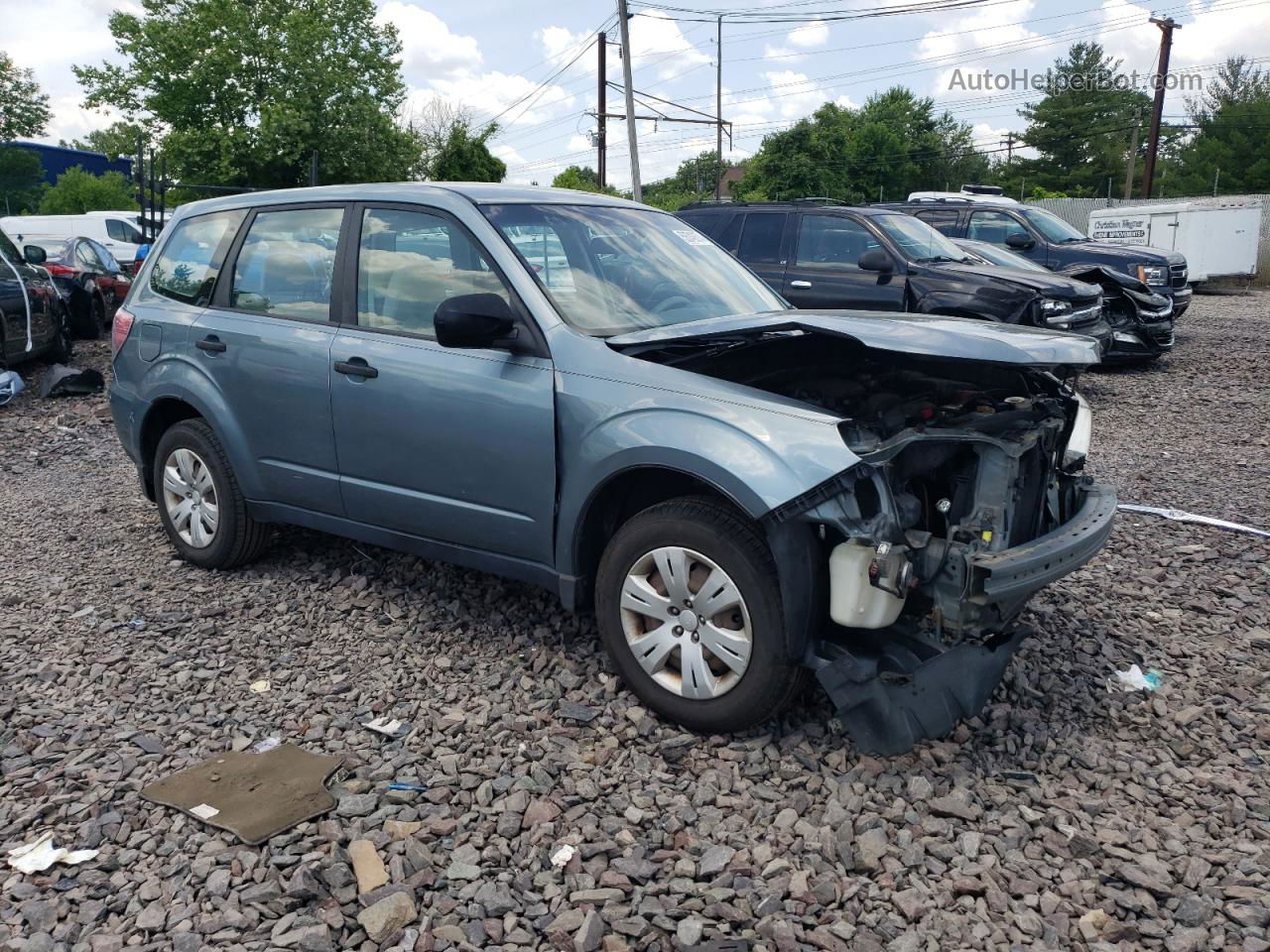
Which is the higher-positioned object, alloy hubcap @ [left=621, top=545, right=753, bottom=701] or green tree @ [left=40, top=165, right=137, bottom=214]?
green tree @ [left=40, top=165, right=137, bottom=214]

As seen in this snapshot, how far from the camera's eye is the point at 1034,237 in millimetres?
13750

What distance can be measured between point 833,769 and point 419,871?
1363 mm

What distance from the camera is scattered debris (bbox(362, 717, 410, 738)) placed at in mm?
3727

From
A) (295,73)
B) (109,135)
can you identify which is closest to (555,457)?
(295,73)

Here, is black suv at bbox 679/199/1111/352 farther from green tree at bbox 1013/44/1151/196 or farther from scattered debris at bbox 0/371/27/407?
green tree at bbox 1013/44/1151/196

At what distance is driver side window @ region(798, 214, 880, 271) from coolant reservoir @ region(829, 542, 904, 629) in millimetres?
7406

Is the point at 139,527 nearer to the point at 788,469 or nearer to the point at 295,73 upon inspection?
the point at 788,469

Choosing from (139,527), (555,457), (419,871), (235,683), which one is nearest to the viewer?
(419,871)

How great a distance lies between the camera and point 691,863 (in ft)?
9.71

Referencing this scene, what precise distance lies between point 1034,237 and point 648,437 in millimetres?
11834

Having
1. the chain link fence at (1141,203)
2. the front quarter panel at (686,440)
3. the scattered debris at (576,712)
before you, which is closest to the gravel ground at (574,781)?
the scattered debris at (576,712)

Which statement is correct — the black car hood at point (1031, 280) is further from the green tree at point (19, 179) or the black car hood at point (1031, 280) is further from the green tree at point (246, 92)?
the green tree at point (19, 179)

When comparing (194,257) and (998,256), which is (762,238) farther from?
(194,257)

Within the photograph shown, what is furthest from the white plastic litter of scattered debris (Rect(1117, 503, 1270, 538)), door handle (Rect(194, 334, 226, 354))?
scattered debris (Rect(1117, 503, 1270, 538))
